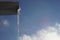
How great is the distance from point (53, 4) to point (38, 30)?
1.28ft

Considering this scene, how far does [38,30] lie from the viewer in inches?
84.6

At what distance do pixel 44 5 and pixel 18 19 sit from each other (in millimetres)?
381

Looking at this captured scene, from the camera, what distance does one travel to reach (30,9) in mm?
2197

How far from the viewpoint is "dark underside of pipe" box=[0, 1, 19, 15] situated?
2.13 metres

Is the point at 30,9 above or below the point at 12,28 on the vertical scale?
above

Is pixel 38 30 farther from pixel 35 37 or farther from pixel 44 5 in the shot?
pixel 44 5

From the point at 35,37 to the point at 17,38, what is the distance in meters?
0.23

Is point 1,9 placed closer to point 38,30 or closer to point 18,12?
point 18,12

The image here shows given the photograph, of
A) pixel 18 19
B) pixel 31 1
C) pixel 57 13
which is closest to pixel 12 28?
pixel 18 19

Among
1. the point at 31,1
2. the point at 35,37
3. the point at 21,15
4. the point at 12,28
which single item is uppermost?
the point at 31,1

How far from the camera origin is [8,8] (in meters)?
2.17

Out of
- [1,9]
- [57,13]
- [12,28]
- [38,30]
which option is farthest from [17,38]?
[57,13]

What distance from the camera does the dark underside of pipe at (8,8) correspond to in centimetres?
213

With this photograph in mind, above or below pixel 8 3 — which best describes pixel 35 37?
below
